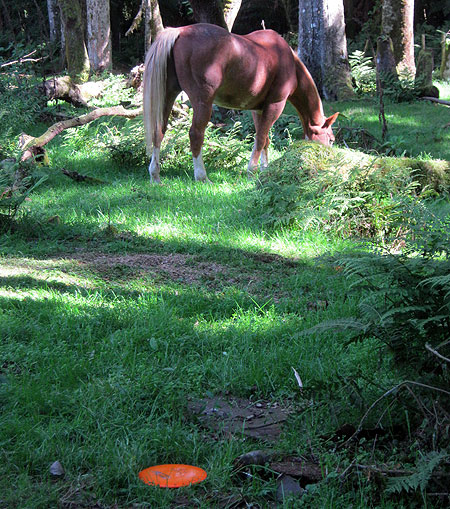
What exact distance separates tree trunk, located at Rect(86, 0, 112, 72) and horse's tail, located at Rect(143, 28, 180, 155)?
1049cm

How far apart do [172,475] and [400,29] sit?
1684 centimetres

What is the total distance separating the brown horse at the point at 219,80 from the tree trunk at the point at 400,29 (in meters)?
7.68

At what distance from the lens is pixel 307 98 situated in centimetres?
1080

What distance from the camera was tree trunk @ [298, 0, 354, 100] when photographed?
1527cm

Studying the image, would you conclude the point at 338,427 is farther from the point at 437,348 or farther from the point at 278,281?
the point at 278,281

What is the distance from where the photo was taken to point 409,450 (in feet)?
9.41

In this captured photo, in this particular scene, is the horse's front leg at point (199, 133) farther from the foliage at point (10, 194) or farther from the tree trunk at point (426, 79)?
the tree trunk at point (426, 79)

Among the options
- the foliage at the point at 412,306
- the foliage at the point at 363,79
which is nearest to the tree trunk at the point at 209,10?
the foliage at the point at 363,79

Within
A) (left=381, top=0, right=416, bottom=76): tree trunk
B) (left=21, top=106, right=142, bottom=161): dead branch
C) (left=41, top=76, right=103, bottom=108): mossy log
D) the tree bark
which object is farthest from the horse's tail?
the tree bark

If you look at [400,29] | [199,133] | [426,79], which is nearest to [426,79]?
[426,79]

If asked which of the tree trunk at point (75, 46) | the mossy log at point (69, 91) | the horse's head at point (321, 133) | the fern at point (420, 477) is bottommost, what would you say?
the horse's head at point (321, 133)

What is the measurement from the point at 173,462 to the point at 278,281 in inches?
112

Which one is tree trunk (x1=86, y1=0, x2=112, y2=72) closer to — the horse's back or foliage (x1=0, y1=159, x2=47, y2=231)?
the horse's back

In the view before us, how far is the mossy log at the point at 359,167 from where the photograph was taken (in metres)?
7.26
